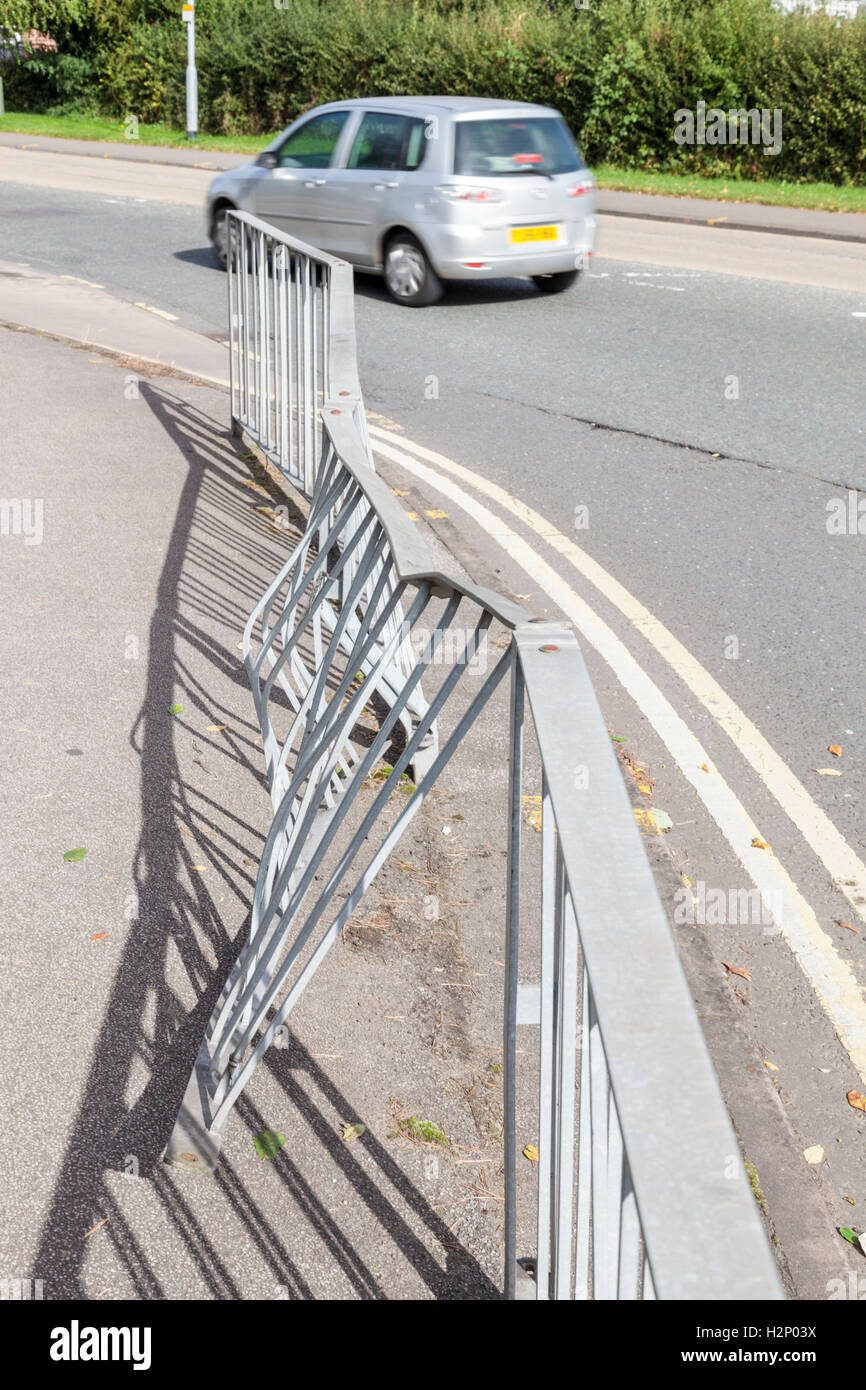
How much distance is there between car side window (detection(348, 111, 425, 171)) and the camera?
1380cm

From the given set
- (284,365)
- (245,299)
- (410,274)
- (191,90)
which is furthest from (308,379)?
(191,90)

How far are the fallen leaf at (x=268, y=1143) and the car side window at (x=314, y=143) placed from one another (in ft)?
43.2

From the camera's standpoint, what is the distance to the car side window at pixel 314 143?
575 inches

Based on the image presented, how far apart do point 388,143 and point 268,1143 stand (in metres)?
12.7

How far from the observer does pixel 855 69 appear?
24812 mm

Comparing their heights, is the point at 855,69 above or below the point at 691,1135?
above

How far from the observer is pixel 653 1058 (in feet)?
4.67

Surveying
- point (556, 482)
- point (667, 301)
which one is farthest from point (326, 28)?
point (556, 482)

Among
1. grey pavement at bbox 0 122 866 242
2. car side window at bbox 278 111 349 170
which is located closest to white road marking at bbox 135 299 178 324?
car side window at bbox 278 111 349 170

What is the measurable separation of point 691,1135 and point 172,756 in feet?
12.3

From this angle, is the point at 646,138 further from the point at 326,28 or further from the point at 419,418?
the point at 419,418

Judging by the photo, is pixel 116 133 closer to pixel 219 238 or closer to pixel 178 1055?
pixel 219 238

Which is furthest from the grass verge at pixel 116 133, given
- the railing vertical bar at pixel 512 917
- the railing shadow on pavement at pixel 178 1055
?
the railing vertical bar at pixel 512 917

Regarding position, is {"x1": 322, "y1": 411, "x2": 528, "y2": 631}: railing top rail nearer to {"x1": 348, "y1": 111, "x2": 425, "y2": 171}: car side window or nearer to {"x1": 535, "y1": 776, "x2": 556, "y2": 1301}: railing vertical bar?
{"x1": 535, "y1": 776, "x2": 556, "y2": 1301}: railing vertical bar
